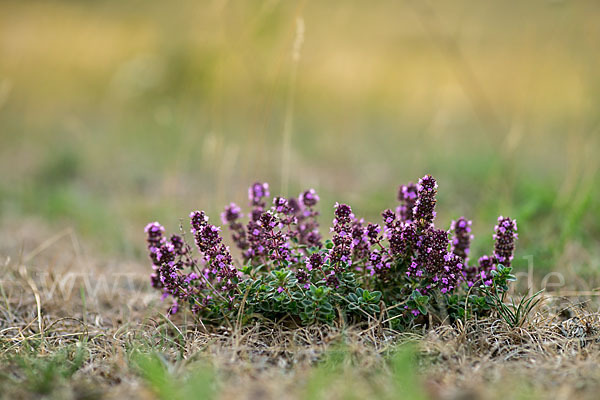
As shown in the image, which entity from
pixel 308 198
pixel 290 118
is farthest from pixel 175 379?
pixel 290 118

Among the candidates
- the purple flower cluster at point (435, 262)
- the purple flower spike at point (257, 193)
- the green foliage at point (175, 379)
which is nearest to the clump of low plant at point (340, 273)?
the purple flower cluster at point (435, 262)

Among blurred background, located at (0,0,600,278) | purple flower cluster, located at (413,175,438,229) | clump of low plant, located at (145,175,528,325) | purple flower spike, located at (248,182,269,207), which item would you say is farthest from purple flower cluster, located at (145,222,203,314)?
purple flower cluster, located at (413,175,438,229)

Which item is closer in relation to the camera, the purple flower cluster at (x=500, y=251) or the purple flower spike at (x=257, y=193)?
the purple flower cluster at (x=500, y=251)

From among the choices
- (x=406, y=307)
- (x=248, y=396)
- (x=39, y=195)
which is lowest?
(x=39, y=195)

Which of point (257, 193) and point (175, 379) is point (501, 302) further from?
point (175, 379)

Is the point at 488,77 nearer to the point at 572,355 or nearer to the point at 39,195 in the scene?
the point at 39,195

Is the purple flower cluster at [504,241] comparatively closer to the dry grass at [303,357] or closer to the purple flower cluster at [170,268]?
the dry grass at [303,357]

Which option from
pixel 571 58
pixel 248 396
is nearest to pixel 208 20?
→ pixel 571 58
